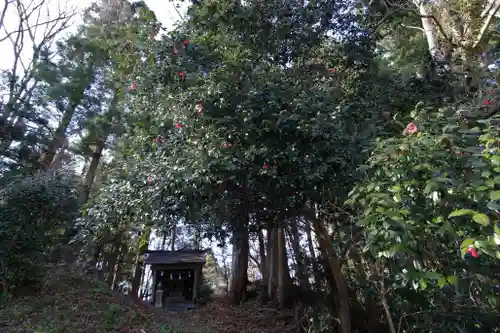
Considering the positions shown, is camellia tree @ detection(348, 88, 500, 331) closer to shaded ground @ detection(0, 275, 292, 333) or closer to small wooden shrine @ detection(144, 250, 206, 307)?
shaded ground @ detection(0, 275, 292, 333)

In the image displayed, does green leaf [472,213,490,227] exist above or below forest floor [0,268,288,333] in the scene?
above

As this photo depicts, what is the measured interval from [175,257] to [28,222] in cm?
509

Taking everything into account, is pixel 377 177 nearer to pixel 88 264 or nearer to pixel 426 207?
pixel 426 207

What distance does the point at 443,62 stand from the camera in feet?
17.2

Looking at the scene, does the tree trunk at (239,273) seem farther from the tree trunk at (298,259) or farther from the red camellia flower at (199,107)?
the red camellia flower at (199,107)

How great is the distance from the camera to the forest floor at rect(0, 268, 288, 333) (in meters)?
5.84

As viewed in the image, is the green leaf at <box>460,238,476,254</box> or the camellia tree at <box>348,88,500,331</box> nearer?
the green leaf at <box>460,238,476,254</box>

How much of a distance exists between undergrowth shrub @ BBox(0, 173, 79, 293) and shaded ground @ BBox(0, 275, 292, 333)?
0.52m

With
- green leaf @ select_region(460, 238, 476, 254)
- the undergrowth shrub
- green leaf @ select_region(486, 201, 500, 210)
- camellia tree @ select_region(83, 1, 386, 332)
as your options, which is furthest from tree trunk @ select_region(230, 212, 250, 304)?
green leaf @ select_region(486, 201, 500, 210)

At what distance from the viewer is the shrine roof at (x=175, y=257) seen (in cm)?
1088

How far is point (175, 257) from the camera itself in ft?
36.8

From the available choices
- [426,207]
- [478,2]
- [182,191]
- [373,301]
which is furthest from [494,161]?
[478,2]

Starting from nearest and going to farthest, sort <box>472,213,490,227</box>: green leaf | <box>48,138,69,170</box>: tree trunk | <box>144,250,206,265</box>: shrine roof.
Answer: <box>472,213,490,227</box>: green leaf
<box>48,138,69,170</box>: tree trunk
<box>144,250,206,265</box>: shrine roof

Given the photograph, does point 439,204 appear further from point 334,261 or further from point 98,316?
point 98,316
